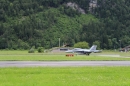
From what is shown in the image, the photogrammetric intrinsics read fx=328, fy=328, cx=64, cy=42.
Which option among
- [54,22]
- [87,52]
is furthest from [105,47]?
[87,52]

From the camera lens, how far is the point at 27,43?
Result: 16675 centimetres

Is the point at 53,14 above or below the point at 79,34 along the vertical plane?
above

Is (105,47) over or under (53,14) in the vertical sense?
under

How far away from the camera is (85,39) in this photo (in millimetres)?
171500

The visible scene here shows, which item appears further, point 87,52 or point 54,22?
point 54,22

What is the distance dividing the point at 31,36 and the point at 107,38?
135 ft
